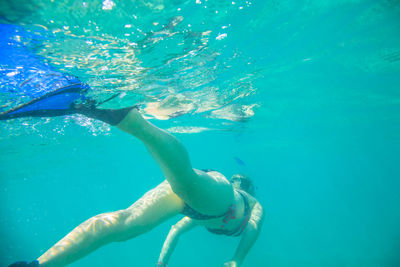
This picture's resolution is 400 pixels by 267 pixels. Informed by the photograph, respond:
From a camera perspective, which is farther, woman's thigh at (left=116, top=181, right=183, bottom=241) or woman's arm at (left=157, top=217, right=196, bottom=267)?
woman's arm at (left=157, top=217, right=196, bottom=267)

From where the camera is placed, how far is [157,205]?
13.3 feet

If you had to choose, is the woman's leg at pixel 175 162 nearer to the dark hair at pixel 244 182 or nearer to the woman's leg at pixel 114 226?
the woman's leg at pixel 114 226

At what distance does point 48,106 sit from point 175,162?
298cm

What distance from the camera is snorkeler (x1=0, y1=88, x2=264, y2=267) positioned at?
3.05 metres

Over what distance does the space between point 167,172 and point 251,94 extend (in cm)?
1182

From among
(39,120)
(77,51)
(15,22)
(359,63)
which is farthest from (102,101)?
(359,63)

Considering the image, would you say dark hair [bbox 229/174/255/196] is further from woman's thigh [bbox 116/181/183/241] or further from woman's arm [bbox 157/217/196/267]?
woman's thigh [bbox 116/181/183/241]

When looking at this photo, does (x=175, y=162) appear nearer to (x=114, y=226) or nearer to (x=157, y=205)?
(x=157, y=205)

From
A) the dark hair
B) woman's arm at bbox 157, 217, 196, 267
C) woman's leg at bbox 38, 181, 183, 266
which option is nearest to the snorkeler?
woman's leg at bbox 38, 181, 183, 266

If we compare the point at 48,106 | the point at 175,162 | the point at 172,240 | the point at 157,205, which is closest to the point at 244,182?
the point at 172,240

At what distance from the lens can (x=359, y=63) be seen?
12.2 m

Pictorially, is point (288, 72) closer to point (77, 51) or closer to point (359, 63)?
point (359, 63)

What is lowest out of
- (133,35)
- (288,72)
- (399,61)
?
(399,61)

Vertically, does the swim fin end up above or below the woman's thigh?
above
